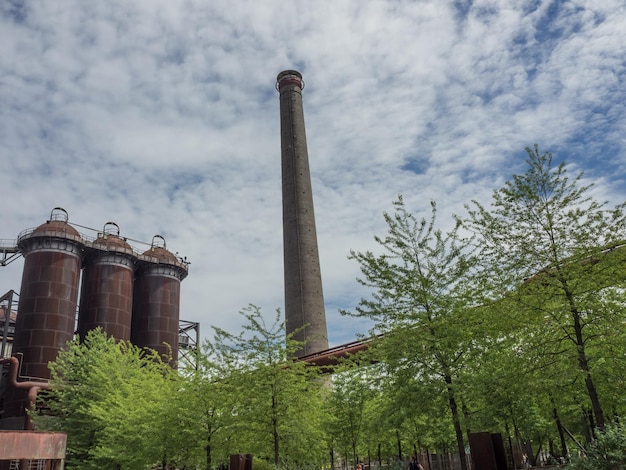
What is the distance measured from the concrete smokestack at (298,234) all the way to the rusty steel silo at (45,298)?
19.4 metres

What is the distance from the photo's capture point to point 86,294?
48594 millimetres

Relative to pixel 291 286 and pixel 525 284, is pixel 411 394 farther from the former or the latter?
pixel 291 286

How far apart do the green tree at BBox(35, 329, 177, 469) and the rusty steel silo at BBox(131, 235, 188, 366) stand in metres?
16.2

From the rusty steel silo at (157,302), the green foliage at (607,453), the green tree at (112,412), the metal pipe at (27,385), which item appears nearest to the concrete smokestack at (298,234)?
the rusty steel silo at (157,302)

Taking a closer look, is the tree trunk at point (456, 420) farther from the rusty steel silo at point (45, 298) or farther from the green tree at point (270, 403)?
the rusty steel silo at point (45, 298)

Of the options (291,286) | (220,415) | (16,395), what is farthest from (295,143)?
(220,415)

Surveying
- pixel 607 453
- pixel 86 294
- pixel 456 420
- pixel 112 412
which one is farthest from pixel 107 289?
pixel 607 453

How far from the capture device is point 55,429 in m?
30.4

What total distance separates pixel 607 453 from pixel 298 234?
42.0m

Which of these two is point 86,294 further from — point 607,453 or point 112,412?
point 607,453

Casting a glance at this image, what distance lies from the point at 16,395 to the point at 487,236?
37557 millimetres

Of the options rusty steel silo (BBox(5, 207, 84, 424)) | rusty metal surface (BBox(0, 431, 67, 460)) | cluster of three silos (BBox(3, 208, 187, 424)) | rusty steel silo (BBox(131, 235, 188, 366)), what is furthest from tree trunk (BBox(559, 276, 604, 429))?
rusty steel silo (BBox(131, 235, 188, 366))

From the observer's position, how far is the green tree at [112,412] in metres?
23.8

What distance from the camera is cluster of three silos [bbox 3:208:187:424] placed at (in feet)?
137
